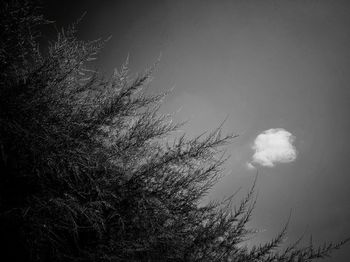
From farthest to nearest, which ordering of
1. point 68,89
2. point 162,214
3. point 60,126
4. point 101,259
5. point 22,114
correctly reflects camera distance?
point 68,89
point 162,214
point 60,126
point 101,259
point 22,114

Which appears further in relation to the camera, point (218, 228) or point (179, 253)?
point (218, 228)

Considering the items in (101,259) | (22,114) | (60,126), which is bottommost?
(101,259)

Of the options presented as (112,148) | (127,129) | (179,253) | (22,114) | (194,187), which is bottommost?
(179,253)

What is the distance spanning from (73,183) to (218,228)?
2627 millimetres

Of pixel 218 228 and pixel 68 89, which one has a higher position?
pixel 68 89

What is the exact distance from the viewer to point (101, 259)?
304cm

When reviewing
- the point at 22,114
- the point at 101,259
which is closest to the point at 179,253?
the point at 101,259

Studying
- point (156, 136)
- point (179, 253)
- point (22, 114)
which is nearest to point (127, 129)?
point (156, 136)

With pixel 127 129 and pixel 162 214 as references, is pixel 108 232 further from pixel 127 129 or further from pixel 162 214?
pixel 127 129

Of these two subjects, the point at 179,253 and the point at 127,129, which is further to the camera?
the point at 127,129

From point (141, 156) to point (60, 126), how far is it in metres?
1.44

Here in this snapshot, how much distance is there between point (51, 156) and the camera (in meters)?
2.90

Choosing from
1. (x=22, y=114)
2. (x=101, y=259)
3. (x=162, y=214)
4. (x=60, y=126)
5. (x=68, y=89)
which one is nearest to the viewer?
(x=22, y=114)

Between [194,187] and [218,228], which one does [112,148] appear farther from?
[218,228]
